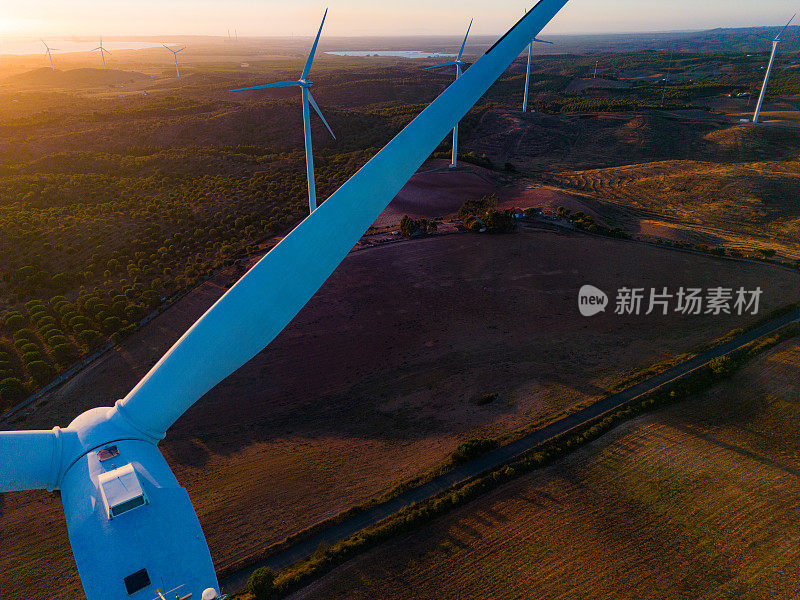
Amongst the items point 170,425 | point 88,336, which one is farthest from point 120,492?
point 88,336

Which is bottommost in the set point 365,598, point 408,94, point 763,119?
point 365,598

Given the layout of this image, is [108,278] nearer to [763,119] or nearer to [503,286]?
[503,286]

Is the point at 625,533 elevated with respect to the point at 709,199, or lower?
lower

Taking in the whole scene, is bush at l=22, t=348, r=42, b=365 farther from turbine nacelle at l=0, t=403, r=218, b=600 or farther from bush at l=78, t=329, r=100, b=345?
turbine nacelle at l=0, t=403, r=218, b=600

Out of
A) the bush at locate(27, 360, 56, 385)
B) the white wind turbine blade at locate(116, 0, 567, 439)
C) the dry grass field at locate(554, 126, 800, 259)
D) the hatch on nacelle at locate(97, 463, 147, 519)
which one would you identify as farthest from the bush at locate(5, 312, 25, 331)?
the dry grass field at locate(554, 126, 800, 259)

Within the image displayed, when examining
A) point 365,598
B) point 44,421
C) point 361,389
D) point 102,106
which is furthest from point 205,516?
point 102,106

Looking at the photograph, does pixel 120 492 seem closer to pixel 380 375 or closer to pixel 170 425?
pixel 170 425
